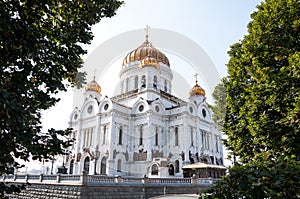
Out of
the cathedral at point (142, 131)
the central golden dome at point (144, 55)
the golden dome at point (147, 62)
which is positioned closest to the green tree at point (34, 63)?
the cathedral at point (142, 131)

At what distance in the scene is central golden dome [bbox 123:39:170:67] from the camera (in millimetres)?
37531

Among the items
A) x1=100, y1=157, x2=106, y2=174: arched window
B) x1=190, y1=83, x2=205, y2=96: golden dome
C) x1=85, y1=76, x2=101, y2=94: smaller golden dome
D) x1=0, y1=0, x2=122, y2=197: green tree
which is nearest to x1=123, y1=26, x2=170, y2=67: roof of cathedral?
x1=85, y1=76, x2=101, y2=94: smaller golden dome

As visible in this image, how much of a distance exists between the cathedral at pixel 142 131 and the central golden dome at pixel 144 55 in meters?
0.29

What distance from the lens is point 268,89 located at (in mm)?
8352

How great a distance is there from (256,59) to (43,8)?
8.09m

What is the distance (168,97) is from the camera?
3600cm

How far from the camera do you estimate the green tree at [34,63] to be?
4.71m

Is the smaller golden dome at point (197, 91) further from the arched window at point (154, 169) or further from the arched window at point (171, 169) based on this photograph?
the arched window at point (154, 169)

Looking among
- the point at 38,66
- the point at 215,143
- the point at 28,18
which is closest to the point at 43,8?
the point at 28,18

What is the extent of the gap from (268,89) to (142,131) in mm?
23130

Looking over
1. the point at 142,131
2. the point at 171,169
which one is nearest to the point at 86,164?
the point at 142,131

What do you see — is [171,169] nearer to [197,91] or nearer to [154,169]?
[154,169]

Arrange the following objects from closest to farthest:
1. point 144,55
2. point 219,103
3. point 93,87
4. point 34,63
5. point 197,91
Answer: point 34,63 < point 219,103 < point 197,91 < point 144,55 < point 93,87

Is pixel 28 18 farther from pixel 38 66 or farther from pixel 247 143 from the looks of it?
pixel 247 143
